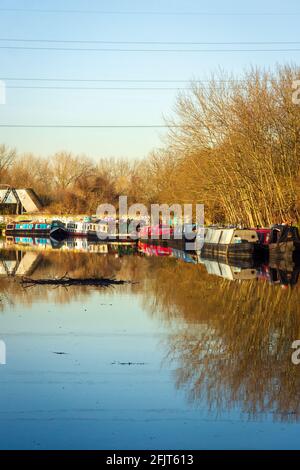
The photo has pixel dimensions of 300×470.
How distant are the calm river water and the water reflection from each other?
25 millimetres

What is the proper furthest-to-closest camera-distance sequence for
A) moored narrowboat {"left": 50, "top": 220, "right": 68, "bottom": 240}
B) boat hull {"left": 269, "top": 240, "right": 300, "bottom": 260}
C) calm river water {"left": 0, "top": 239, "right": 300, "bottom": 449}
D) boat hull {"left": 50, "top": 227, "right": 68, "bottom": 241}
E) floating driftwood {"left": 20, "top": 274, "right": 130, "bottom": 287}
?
moored narrowboat {"left": 50, "top": 220, "right": 68, "bottom": 240}, boat hull {"left": 50, "top": 227, "right": 68, "bottom": 241}, boat hull {"left": 269, "top": 240, "right": 300, "bottom": 260}, floating driftwood {"left": 20, "top": 274, "right": 130, "bottom": 287}, calm river water {"left": 0, "top": 239, "right": 300, "bottom": 449}

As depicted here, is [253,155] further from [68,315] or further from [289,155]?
[68,315]

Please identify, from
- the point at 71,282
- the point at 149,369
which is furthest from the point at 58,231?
the point at 149,369

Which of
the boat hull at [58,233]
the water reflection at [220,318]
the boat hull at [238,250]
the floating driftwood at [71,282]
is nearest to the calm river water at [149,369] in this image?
the water reflection at [220,318]

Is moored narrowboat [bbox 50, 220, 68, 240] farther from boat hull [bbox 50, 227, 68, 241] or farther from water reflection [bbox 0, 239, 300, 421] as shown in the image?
water reflection [bbox 0, 239, 300, 421]

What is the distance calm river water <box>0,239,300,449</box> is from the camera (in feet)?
27.3

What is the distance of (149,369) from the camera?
1170 cm

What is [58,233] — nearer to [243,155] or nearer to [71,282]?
[243,155]

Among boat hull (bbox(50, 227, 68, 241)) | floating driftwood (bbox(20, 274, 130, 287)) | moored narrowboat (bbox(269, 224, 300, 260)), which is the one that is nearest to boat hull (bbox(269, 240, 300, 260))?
moored narrowboat (bbox(269, 224, 300, 260))

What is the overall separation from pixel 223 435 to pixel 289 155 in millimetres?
40961

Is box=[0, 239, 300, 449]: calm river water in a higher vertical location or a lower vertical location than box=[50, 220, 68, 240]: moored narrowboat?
higher

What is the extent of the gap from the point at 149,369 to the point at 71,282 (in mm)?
14248

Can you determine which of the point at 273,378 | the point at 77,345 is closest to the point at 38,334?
the point at 77,345

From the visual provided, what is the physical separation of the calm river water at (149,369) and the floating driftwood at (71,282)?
1747 mm
